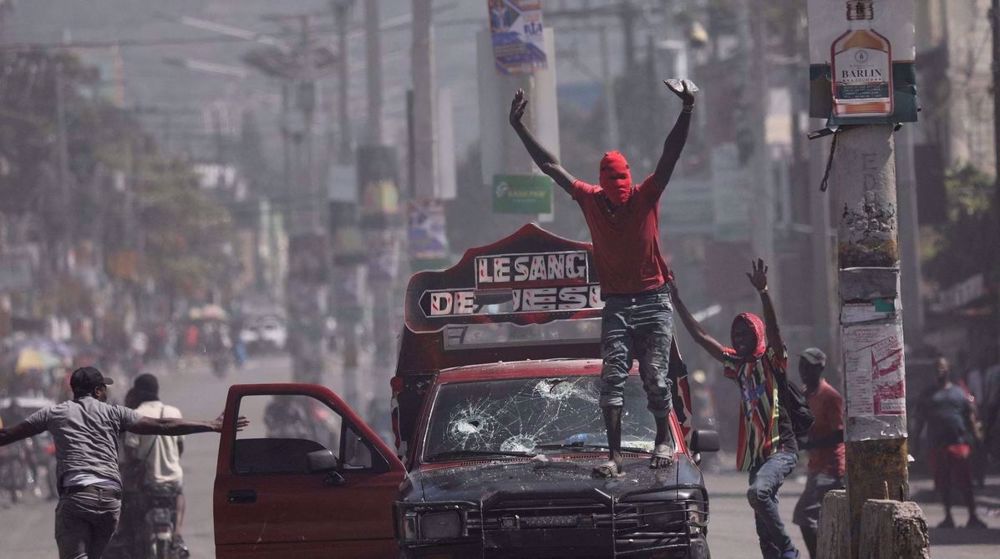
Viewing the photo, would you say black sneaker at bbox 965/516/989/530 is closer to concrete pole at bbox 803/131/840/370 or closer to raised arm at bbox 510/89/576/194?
raised arm at bbox 510/89/576/194

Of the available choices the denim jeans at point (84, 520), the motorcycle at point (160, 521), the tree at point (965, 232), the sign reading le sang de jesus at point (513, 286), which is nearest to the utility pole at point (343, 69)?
the tree at point (965, 232)

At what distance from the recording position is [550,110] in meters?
18.0

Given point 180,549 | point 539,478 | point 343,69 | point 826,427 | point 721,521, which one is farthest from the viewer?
point 343,69

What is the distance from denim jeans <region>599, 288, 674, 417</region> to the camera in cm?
908

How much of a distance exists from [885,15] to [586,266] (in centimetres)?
309

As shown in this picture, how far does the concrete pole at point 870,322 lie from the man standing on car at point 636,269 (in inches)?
36.2

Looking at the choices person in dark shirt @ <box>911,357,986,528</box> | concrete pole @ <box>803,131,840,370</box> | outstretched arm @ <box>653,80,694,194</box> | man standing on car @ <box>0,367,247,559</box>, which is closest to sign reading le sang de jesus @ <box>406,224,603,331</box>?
man standing on car @ <box>0,367,247,559</box>

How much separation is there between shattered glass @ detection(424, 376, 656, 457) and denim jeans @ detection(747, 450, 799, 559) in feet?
3.81

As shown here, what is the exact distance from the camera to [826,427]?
37.9 ft

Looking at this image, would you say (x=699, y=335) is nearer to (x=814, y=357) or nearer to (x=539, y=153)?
(x=814, y=357)

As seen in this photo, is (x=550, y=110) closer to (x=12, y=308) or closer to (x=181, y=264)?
(x=12, y=308)

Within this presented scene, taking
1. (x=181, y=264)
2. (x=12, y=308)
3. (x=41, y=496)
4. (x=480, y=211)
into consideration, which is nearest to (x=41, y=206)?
(x=12, y=308)

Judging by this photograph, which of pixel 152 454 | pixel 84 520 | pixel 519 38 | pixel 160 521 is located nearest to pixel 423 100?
pixel 519 38

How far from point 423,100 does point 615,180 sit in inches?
504
